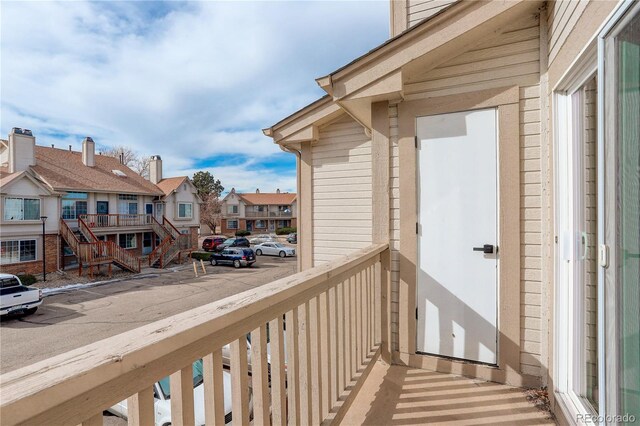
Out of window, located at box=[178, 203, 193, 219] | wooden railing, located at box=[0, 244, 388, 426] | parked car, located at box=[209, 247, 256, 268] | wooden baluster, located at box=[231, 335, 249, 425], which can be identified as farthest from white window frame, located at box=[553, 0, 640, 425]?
window, located at box=[178, 203, 193, 219]

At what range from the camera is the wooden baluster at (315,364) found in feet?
5.07

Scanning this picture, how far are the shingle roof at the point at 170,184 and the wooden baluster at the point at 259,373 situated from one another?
22.5 meters

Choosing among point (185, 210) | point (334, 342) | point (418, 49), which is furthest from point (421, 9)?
point (185, 210)

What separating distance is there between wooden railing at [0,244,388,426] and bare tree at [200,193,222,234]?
3483 centimetres

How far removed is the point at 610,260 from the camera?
4.22 feet

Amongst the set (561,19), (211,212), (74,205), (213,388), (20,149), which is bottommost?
(213,388)

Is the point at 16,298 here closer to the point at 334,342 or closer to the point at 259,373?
the point at 334,342

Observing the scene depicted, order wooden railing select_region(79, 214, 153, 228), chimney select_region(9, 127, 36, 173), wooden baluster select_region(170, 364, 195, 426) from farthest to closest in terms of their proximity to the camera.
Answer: wooden railing select_region(79, 214, 153, 228), chimney select_region(9, 127, 36, 173), wooden baluster select_region(170, 364, 195, 426)

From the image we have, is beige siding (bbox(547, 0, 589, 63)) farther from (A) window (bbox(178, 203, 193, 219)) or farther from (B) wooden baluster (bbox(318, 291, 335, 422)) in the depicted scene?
(A) window (bbox(178, 203, 193, 219))

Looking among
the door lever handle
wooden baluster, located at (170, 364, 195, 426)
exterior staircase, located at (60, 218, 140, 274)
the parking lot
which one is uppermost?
the door lever handle

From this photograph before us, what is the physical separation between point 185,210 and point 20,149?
9.46 m

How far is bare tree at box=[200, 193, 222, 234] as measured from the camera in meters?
34.6

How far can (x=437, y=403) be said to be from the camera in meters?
2.21

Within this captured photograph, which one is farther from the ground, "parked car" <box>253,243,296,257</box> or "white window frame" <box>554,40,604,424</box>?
"white window frame" <box>554,40,604,424</box>
